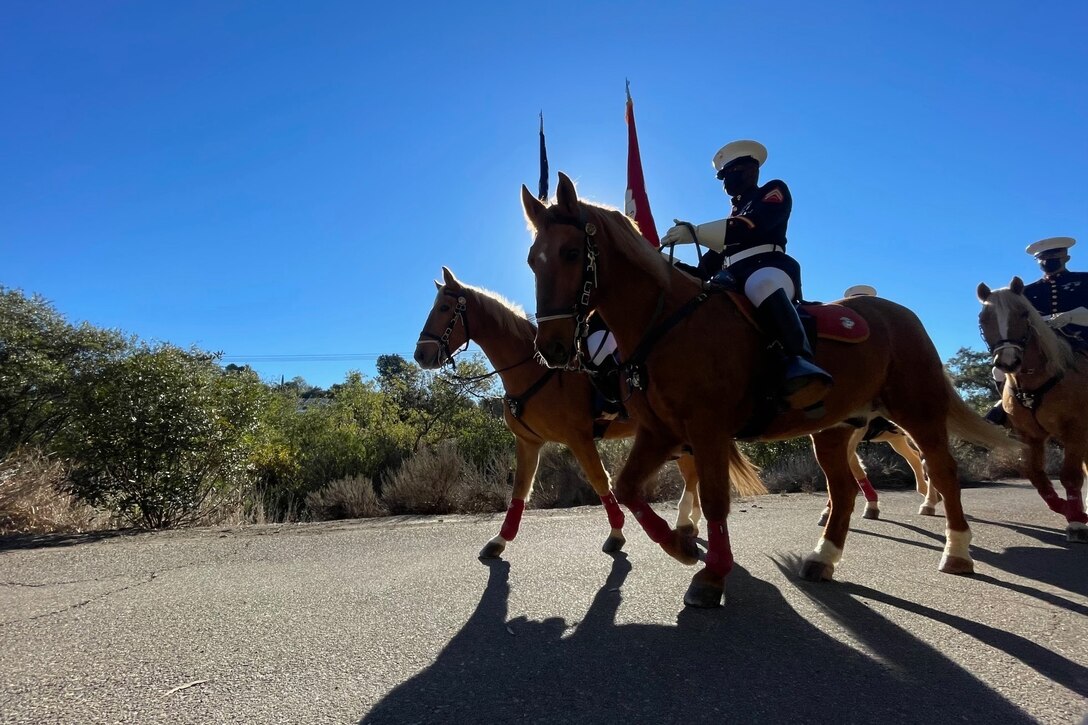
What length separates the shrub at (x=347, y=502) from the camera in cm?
898

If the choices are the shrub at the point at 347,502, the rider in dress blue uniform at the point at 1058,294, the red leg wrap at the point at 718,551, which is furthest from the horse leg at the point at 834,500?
the shrub at the point at 347,502

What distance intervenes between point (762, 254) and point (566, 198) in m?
1.43

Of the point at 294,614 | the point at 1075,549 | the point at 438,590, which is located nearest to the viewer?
the point at 294,614

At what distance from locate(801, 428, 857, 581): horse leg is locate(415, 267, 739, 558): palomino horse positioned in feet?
3.23

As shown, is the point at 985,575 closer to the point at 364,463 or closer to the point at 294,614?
the point at 294,614

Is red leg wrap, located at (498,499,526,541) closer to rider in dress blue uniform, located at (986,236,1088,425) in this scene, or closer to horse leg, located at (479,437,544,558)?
horse leg, located at (479,437,544,558)

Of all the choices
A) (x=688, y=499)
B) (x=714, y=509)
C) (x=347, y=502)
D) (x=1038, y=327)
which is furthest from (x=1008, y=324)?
(x=347, y=502)

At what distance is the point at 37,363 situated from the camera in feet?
40.6

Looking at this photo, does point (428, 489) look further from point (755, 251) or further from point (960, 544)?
point (960, 544)

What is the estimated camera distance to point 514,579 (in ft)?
11.7

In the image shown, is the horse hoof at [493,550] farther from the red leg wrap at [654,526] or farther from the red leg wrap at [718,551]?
the red leg wrap at [718,551]

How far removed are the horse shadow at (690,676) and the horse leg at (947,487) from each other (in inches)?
50.5

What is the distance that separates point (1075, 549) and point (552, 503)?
22.0 ft

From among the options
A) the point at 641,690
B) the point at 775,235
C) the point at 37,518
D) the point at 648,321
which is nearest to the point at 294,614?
the point at 641,690
